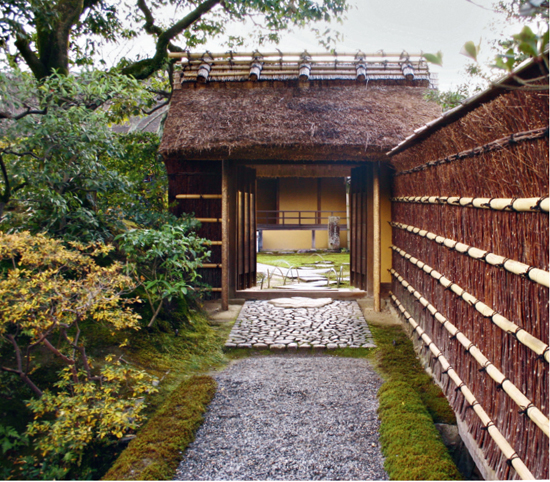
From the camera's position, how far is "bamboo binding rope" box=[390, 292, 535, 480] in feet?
6.93

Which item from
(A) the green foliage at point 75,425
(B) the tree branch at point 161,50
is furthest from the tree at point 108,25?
(A) the green foliage at point 75,425

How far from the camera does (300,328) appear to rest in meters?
6.03

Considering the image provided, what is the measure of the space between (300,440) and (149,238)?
298 centimetres

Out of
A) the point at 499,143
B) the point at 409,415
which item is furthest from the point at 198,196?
the point at 499,143

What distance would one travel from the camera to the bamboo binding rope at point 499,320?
2.00 meters

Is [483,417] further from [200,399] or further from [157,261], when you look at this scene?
[157,261]

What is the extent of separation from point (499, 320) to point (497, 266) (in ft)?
1.02

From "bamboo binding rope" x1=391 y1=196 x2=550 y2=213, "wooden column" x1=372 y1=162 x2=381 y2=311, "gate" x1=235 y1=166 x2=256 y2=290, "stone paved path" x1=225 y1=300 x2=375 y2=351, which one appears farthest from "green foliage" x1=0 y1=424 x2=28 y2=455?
"wooden column" x1=372 y1=162 x2=381 y2=311

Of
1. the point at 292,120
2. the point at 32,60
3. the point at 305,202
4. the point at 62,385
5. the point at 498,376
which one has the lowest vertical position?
the point at 62,385

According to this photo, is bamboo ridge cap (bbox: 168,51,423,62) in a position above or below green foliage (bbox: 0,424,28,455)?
above

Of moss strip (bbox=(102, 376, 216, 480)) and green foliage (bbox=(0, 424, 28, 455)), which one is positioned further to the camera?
green foliage (bbox=(0, 424, 28, 455))

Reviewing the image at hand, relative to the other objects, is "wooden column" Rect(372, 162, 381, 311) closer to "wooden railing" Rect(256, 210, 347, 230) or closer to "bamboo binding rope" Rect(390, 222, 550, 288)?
"bamboo binding rope" Rect(390, 222, 550, 288)

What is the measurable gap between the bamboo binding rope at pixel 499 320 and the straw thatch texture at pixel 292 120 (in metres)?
2.96

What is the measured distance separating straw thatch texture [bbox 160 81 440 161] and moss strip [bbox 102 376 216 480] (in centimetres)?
371
